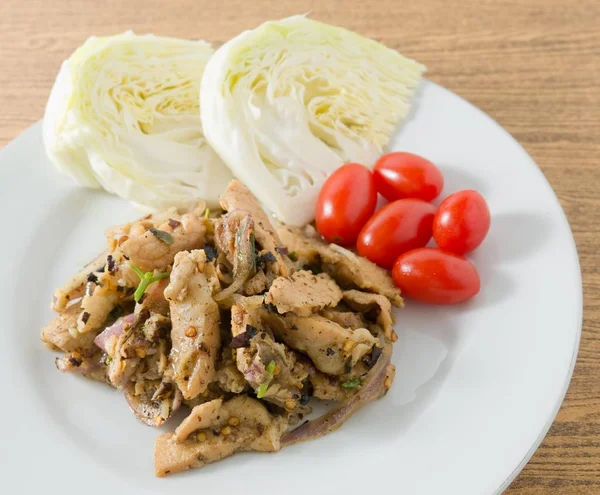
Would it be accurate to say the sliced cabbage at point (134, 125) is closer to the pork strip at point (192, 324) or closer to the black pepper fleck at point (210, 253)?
the black pepper fleck at point (210, 253)

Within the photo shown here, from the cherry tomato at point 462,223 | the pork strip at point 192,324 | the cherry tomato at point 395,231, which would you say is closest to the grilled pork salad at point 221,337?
the pork strip at point 192,324

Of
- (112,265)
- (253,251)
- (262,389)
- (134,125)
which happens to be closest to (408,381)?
(262,389)

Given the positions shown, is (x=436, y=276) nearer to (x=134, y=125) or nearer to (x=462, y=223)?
(x=462, y=223)

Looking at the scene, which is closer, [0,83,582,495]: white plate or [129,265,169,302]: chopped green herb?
[0,83,582,495]: white plate

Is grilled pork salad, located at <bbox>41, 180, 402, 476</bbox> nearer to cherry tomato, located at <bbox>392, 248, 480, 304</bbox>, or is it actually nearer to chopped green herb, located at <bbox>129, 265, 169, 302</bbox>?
chopped green herb, located at <bbox>129, 265, 169, 302</bbox>

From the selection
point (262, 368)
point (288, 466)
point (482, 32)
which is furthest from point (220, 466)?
point (482, 32)

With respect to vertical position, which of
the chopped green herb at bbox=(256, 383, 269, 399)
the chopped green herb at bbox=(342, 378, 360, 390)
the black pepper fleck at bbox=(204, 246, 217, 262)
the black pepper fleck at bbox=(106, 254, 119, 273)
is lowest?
the chopped green herb at bbox=(342, 378, 360, 390)

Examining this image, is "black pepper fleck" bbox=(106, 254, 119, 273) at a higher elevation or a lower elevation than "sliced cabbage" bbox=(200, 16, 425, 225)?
lower

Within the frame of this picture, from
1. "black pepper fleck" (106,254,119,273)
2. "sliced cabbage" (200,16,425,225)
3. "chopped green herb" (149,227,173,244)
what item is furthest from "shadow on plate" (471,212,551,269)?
"black pepper fleck" (106,254,119,273)
